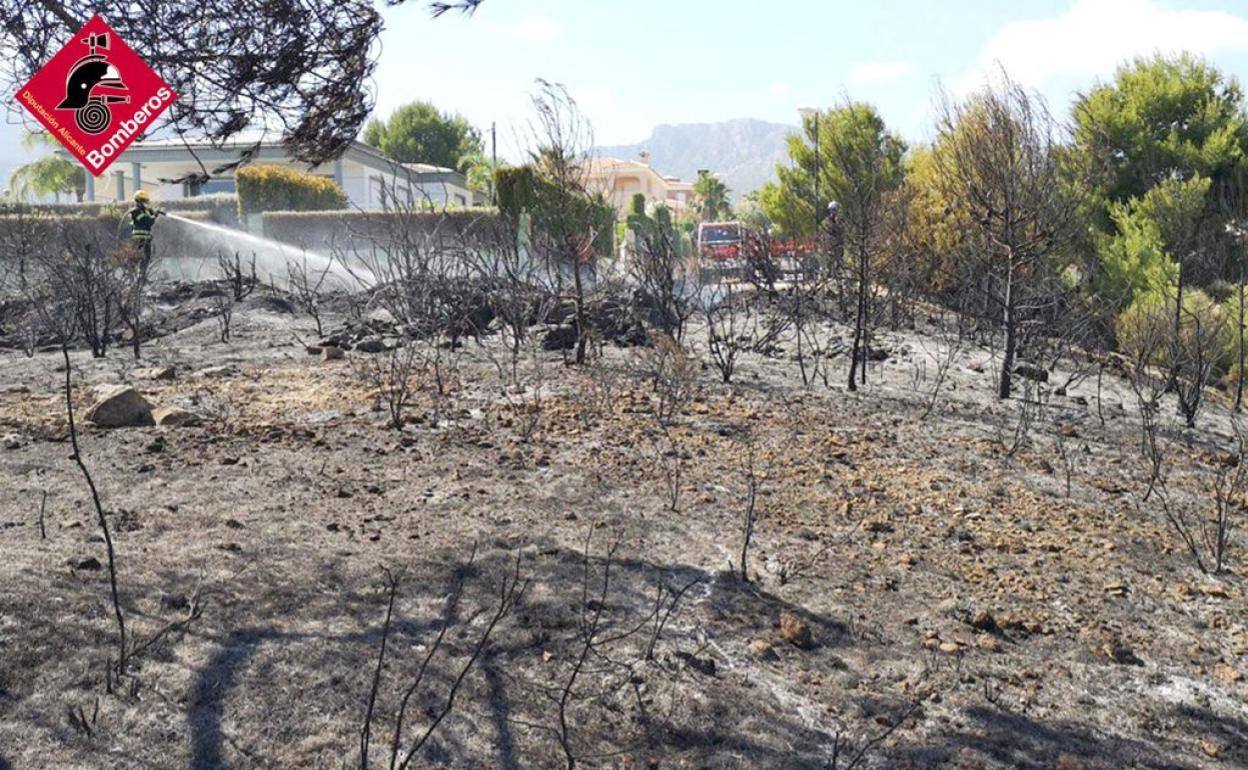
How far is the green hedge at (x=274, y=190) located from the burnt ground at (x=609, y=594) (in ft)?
67.1

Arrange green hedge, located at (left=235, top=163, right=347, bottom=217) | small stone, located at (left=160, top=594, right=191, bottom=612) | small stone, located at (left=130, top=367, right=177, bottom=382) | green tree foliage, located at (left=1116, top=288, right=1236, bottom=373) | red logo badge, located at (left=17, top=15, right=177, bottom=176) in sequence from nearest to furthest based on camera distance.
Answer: small stone, located at (left=160, top=594, right=191, bottom=612) → red logo badge, located at (left=17, top=15, right=177, bottom=176) → small stone, located at (left=130, top=367, right=177, bottom=382) → green tree foliage, located at (left=1116, top=288, right=1236, bottom=373) → green hedge, located at (left=235, top=163, right=347, bottom=217)

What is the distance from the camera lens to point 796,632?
3998 millimetres

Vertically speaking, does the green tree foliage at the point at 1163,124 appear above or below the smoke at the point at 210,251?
above

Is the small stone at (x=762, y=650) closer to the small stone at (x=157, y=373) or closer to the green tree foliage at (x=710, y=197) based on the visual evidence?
the small stone at (x=157, y=373)

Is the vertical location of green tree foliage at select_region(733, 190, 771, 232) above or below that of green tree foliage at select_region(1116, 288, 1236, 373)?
above

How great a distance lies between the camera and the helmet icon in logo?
18.8ft

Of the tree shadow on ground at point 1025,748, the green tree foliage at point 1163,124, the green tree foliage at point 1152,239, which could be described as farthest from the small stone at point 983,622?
the green tree foliage at point 1163,124

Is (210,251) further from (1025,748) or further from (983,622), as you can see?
(1025,748)

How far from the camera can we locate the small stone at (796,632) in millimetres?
3994

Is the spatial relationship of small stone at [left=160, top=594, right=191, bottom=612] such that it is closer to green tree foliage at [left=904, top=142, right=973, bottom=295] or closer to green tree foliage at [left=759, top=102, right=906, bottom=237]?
green tree foliage at [left=904, top=142, right=973, bottom=295]

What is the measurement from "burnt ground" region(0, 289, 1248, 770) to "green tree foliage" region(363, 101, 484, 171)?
46810 mm

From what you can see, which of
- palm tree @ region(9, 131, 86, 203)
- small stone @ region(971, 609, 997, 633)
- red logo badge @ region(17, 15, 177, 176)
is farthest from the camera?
palm tree @ region(9, 131, 86, 203)

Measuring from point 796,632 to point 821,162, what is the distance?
20804 millimetres

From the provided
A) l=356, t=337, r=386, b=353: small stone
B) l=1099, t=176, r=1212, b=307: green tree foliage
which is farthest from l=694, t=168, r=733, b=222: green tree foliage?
l=356, t=337, r=386, b=353: small stone
